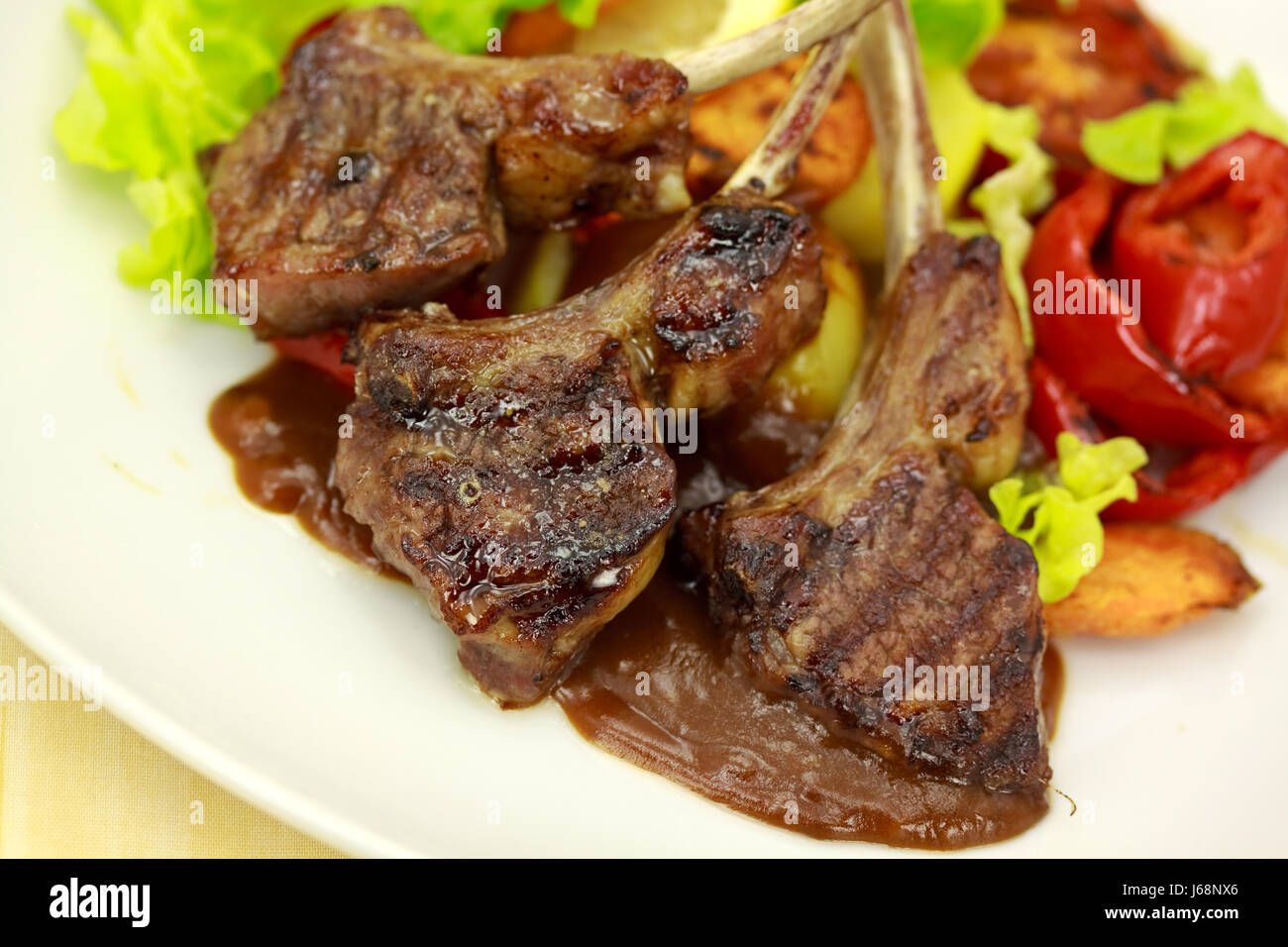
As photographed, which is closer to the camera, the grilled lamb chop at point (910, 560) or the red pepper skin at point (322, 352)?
the grilled lamb chop at point (910, 560)

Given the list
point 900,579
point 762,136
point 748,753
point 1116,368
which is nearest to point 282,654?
point 748,753

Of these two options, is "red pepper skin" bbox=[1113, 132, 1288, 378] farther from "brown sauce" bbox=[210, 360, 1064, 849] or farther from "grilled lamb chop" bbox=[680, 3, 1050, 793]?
"brown sauce" bbox=[210, 360, 1064, 849]

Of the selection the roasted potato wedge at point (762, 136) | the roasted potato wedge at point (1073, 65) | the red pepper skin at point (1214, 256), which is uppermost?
the roasted potato wedge at point (1073, 65)

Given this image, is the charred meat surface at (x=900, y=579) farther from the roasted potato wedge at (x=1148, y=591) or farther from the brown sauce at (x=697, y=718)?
the roasted potato wedge at (x=1148, y=591)

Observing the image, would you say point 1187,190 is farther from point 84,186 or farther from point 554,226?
Answer: point 84,186

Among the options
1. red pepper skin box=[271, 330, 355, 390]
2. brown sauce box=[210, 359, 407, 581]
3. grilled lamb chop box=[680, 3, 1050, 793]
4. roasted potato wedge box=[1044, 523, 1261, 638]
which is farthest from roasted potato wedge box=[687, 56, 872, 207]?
roasted potato wedge box=[1044, 523, 1261, 638]

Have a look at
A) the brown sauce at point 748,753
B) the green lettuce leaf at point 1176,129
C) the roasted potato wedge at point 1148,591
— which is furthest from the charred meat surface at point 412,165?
the green lettuce leaf at point 1176,129
